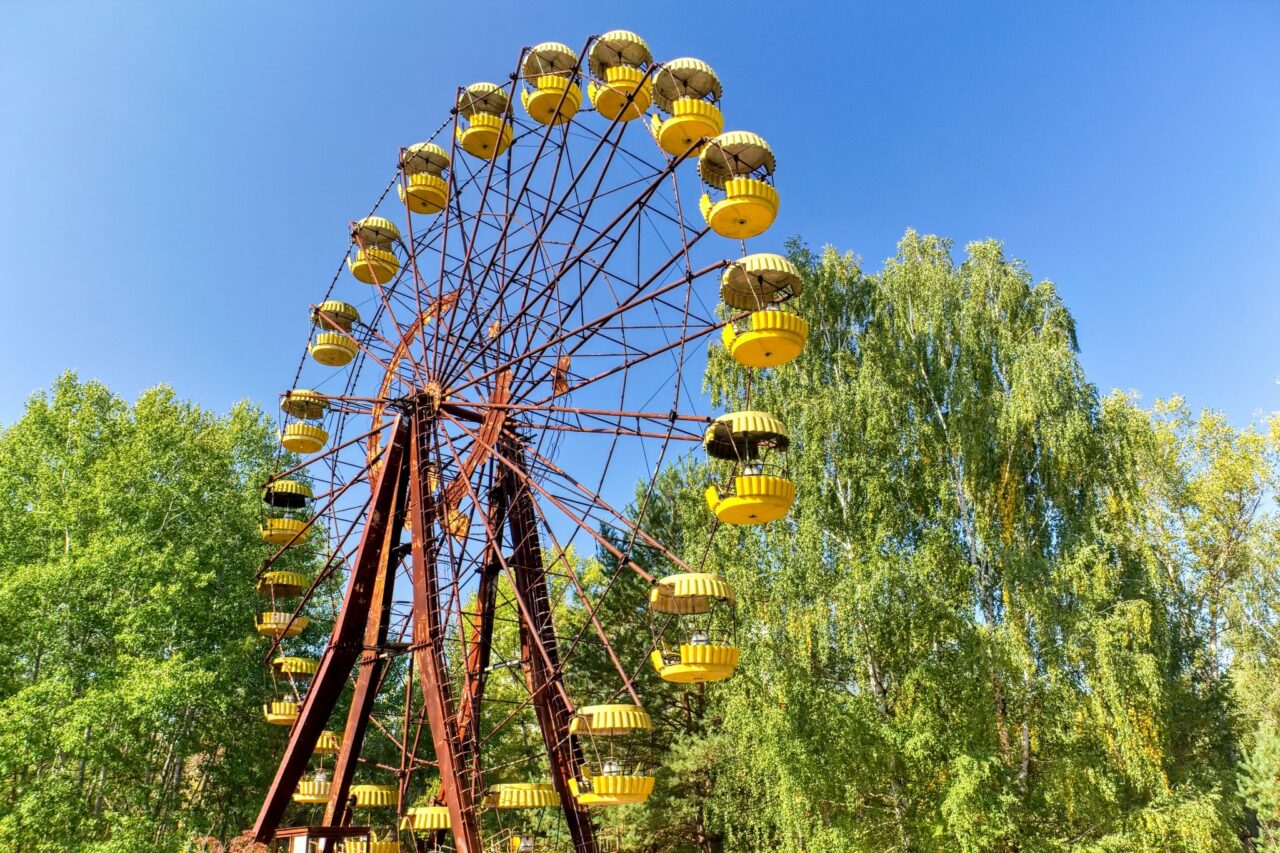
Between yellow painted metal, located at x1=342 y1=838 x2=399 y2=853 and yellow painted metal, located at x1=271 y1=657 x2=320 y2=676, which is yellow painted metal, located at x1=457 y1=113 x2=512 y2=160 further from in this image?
yellow painted metal, located at x1=342 y1=838 x2=399 y2=853

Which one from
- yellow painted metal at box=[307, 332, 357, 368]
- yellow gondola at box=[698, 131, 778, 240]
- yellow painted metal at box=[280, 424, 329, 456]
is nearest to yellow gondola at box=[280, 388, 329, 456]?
yellow painted metal at box=[280, 424, 329, 456]

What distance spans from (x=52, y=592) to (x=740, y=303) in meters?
Answer: 15.5

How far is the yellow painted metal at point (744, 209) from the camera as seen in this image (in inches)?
497

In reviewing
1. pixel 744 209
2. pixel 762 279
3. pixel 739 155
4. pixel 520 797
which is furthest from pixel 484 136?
pixel 520 797

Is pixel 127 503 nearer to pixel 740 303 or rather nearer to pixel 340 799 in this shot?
pixel 340 799

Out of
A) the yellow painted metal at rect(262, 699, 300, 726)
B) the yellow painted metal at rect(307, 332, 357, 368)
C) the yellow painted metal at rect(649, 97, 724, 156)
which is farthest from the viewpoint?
the yellow painted metal at rect(307, 332, 357, 368)

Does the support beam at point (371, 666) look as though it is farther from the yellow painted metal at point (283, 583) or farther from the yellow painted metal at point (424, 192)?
the yellow painted metal at point (424, 192)

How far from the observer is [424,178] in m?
18.5

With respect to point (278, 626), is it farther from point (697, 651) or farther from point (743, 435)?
point (743, 435)

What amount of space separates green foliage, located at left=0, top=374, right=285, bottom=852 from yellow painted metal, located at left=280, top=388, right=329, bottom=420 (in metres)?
4.99

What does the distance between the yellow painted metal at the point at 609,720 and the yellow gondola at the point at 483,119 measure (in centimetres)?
1143

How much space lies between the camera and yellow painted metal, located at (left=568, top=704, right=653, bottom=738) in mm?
11430

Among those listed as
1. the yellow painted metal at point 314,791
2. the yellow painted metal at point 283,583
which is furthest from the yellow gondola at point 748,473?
the yellow painted metal at point 283,583

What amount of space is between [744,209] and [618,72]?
193 inches
